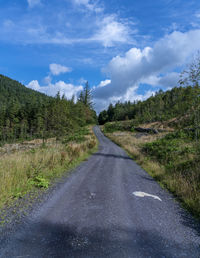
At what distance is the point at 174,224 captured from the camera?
3.38 metres

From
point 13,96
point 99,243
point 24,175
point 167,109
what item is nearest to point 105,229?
point 99,243

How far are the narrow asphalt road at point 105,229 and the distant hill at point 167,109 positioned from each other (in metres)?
5.17

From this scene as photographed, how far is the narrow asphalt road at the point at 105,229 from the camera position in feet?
7.87

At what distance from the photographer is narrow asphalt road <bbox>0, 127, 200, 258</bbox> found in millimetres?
2398

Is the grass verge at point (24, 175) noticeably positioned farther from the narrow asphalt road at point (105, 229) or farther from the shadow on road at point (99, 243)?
the shadow on road at point (99, 243)

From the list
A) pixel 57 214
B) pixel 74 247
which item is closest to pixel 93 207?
pixel 57 214

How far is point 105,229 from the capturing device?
2.94 metres

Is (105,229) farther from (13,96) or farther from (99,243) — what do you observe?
(13,96)

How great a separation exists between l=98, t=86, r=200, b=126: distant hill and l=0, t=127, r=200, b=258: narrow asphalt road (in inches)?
204

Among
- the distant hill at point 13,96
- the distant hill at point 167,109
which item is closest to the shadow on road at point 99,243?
the distant hill at point 167,109

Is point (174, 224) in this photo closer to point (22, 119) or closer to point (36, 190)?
point (36, 190)

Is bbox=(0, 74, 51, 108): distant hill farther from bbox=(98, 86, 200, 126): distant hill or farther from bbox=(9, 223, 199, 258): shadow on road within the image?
bbox=(9, 223, 199, 258): shadow on road

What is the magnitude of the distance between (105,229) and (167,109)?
63105mm

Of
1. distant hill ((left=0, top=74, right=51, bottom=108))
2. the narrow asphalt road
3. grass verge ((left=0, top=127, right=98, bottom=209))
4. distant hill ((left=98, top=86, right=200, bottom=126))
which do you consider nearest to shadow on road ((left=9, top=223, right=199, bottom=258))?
the narrow asphalt road
